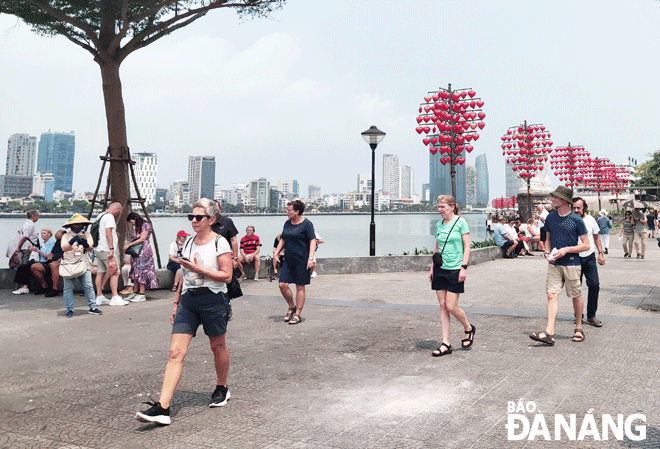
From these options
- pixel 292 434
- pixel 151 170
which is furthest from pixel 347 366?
pixel 151 170

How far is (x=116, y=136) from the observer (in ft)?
41.9

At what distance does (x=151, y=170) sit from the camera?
19800 cm

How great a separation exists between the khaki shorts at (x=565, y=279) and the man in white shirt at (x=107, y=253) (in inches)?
267

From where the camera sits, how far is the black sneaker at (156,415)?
3.64m

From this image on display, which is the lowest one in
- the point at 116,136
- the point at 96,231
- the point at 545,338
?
the point at 545,338

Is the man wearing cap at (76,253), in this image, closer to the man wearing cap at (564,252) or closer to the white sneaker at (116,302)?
the white sneaker at (116,302)

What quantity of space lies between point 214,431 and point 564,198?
15.6 feet

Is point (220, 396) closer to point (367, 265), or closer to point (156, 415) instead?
point (156, 415)

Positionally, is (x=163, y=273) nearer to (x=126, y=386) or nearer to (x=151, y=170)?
(x=126, y=386)

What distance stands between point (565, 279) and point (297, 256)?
3512 mm

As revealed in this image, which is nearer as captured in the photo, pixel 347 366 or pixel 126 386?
pixel 126 386

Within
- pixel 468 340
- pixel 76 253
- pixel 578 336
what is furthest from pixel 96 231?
pixel 578 336

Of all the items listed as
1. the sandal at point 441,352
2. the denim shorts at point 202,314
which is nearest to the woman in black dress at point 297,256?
the sandal at point 441,352

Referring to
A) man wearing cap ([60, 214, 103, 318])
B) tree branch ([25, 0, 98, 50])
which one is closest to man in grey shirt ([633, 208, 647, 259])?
man wearing cap ([60, 214, 103, 318])
